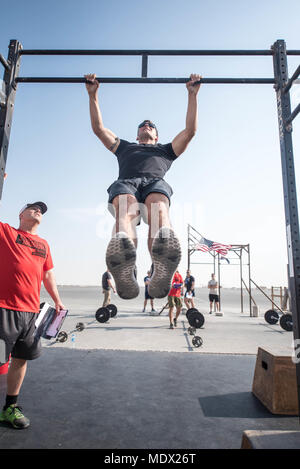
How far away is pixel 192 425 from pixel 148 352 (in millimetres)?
2156

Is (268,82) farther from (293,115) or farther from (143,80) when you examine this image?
(143,80)

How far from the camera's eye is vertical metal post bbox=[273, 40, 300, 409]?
6.75 feet

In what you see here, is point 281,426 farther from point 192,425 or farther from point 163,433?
point 163,433

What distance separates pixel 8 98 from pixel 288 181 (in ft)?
8.71

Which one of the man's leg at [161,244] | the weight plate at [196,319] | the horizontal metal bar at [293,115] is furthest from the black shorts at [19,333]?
the weight plate at [196,319]

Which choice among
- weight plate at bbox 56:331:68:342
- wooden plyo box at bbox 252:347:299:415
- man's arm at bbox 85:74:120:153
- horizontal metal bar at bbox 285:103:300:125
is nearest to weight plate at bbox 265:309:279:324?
weight plate at bbox 56:331:68:342

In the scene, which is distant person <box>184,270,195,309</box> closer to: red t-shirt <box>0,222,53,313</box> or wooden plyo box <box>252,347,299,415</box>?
wooden plyo box <box>252,347,299,415</box>

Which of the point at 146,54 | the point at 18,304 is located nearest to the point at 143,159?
the point at 146,54

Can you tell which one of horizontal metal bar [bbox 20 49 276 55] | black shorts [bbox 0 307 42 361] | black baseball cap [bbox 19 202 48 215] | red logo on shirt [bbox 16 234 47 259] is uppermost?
horizontal metal bar [bbox 20 49 276 55]

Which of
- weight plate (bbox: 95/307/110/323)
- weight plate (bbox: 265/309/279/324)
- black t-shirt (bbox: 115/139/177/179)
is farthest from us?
weight plate (bbox: 265/309/279/324)

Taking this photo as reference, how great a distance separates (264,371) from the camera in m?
2.77

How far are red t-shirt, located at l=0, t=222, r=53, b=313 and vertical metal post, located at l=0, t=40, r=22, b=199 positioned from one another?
0.49m

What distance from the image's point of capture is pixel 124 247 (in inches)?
73.7
